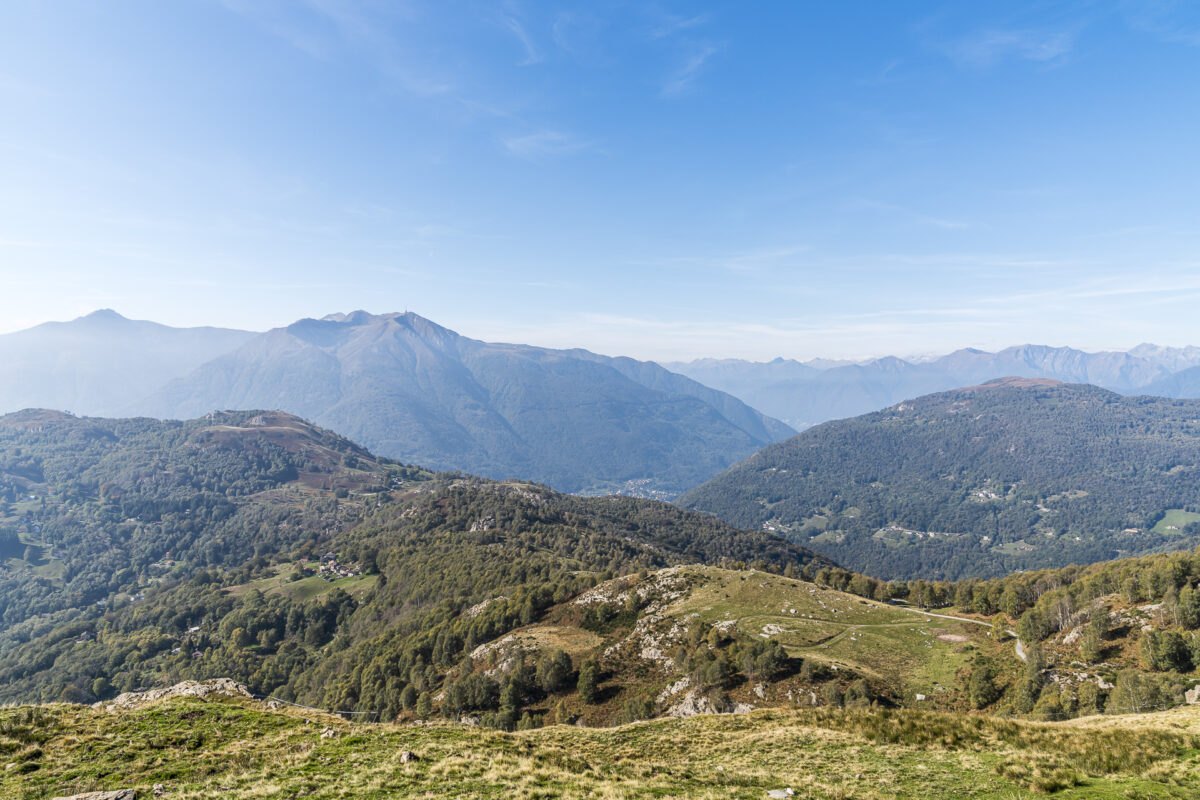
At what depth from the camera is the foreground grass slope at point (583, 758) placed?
69.1 ft

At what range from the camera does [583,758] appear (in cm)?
2789

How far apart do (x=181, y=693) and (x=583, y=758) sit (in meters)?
35.7

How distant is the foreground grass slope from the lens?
21.0m

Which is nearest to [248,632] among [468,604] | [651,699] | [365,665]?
[365,665]

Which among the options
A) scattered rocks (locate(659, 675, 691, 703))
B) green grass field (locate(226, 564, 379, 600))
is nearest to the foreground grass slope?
scattered rocks (locate(659, 675, 691, 703))

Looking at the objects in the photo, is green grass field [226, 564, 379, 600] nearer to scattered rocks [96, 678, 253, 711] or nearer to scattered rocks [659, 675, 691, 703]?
scattered rocks [659, 675, 691, 703]

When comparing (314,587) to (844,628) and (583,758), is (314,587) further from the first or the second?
(583,758)

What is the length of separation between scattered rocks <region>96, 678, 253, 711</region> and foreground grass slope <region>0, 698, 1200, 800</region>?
3.75m

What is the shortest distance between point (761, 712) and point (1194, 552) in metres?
75.4

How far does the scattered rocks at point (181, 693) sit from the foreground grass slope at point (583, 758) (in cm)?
375

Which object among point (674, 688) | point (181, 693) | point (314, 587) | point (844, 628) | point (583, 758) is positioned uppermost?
Result: point (583, 758)

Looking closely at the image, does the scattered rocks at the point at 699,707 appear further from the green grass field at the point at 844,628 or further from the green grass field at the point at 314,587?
the green grass field at the point at 314,587

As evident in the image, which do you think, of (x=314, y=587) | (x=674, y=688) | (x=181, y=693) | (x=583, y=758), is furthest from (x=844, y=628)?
(x=314, y=587)

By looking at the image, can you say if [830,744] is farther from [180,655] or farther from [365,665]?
[180,655]
